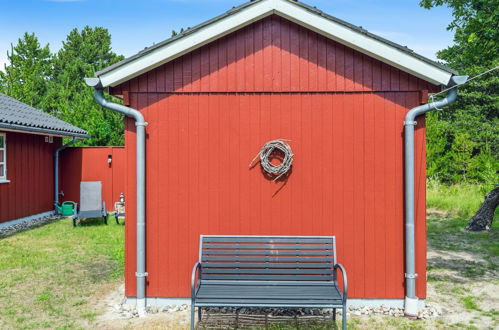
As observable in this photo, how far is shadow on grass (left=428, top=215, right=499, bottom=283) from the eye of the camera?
6773 mm

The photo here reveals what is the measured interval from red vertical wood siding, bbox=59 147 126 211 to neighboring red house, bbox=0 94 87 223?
46 centimetres

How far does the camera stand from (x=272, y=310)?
5.07m

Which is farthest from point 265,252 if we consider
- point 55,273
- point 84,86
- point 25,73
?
point 25,73

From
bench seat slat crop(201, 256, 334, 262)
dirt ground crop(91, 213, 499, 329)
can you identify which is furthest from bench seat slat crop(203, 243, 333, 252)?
dirt ground crop(91, 213, 499, 329)

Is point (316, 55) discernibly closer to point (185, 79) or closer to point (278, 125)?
point (278, 125)

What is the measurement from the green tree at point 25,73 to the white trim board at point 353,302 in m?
23.5

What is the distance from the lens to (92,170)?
13.3 meters

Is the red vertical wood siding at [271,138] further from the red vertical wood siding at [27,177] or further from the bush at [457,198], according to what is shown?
the bush at [457,198]

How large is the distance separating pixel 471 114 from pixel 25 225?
79.0 ft

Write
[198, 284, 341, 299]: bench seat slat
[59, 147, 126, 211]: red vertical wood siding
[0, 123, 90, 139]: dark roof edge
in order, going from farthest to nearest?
1. [59, 147, 126, 211]: red vertical wood siding
2. [0, 123, 90, 139]: dark roof edge
3. [198, 284, 341, 299]: bench seat slat

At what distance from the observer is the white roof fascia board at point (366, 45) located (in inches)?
188

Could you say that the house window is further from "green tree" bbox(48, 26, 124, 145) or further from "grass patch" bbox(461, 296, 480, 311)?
"grass patch" bbox(461, 296, 480, 311)

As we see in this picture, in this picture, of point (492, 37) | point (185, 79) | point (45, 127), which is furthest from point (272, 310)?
point (45, 127)

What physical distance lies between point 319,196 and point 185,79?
222 centimetres
